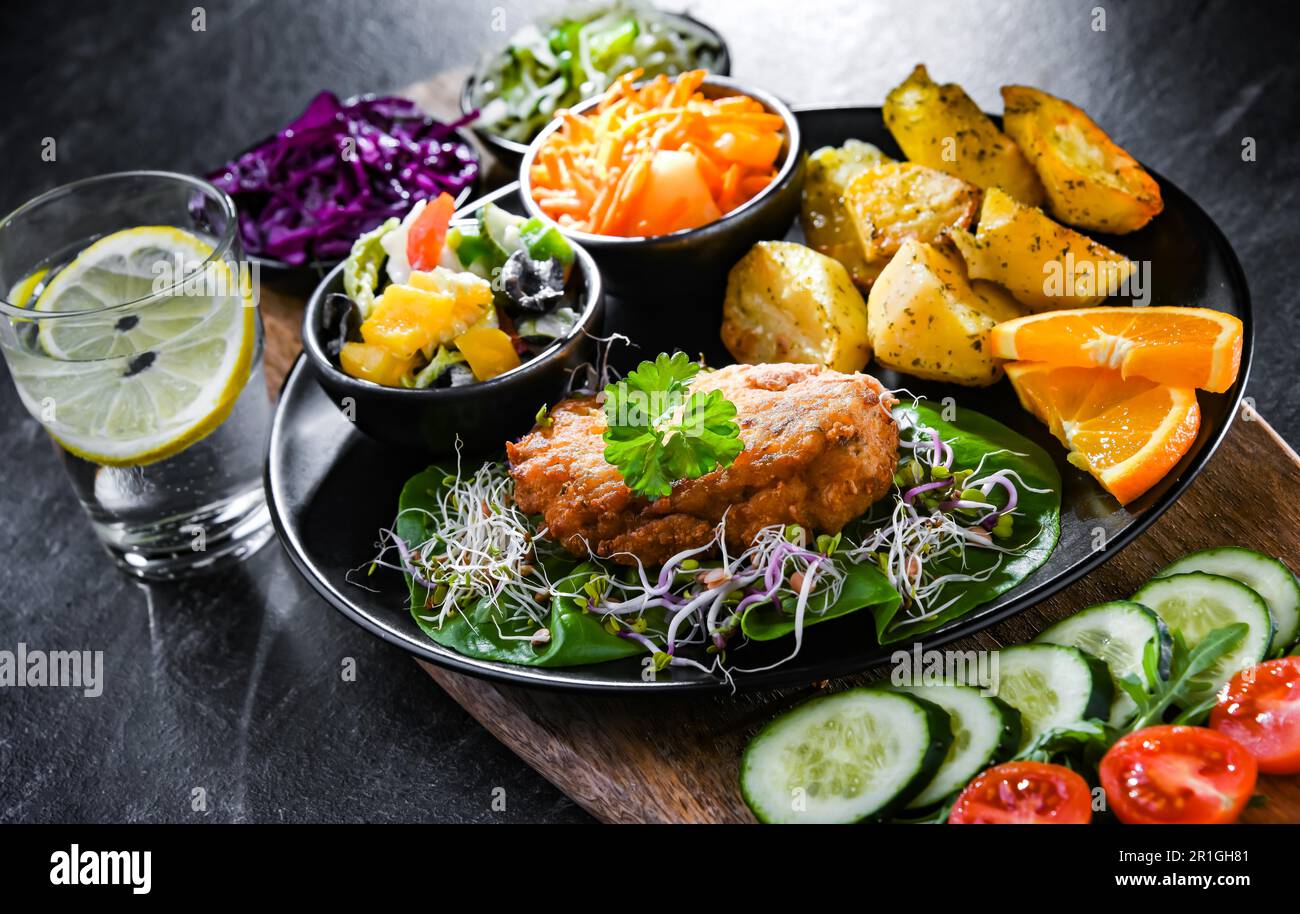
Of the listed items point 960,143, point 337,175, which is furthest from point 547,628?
point 337,175

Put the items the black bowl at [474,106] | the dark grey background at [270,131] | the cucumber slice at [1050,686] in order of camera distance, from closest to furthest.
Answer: the cucumber slice at [1050,686] → the dark grey background at [270,131] → the black bowl at [474,106]

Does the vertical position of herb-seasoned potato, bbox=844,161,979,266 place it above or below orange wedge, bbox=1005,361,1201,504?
above

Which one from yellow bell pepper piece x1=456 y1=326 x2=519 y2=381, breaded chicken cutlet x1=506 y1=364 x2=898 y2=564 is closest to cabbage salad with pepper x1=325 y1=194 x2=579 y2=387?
yellow bell pepper piece x1=456 y1=326 x2=519 y2=381

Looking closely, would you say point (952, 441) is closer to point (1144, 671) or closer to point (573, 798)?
point (1144, 671)

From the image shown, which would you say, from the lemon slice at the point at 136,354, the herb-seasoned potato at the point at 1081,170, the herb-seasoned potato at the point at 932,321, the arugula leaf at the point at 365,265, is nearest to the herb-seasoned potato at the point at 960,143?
the herb-seasoned potato at the point at 1081,170

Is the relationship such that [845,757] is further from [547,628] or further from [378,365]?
[378,365]

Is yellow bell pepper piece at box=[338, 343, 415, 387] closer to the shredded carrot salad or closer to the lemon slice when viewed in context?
the lemon slice

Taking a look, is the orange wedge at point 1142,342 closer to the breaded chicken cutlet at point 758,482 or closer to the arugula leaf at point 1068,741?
the breaded chicken cutlet at point 758,482
